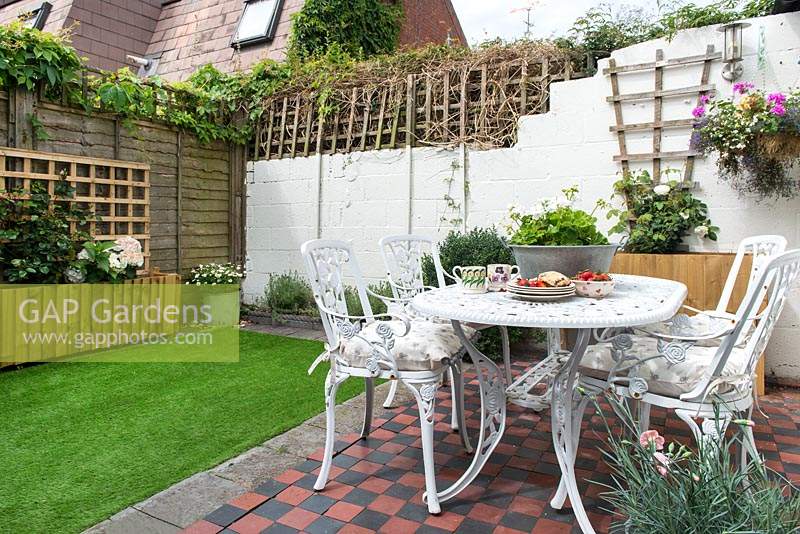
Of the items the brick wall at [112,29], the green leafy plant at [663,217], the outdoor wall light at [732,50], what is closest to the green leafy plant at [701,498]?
the green leafy plant at [663,217]

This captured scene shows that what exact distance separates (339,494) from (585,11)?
150 inches

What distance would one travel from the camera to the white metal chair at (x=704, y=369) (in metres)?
1.74

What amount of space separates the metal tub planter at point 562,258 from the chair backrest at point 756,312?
0.58 m

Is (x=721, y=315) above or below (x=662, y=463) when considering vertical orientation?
above

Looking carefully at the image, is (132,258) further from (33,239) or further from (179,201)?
(179,201)

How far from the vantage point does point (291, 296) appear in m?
5.45

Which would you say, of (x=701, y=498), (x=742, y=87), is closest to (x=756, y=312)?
(x=701, y=498)

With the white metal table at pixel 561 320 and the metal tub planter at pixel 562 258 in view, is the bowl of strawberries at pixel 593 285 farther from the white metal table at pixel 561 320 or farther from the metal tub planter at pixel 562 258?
the metal tub planter at pixel 562 258

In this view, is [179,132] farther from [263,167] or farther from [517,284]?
[517,284]

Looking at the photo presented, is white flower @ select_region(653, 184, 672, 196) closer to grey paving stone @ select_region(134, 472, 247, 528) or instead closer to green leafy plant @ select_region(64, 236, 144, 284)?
grey paving stone @ select_region(134, 472, 247, 528)

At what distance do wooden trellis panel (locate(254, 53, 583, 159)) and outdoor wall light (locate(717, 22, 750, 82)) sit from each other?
0.99m

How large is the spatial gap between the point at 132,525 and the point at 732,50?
161 inches

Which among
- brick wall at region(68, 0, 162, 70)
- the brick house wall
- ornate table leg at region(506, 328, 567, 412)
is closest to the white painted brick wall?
ornate table leg at region(506, 328, 567, 412)

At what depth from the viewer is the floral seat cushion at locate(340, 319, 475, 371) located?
2.11 meters
